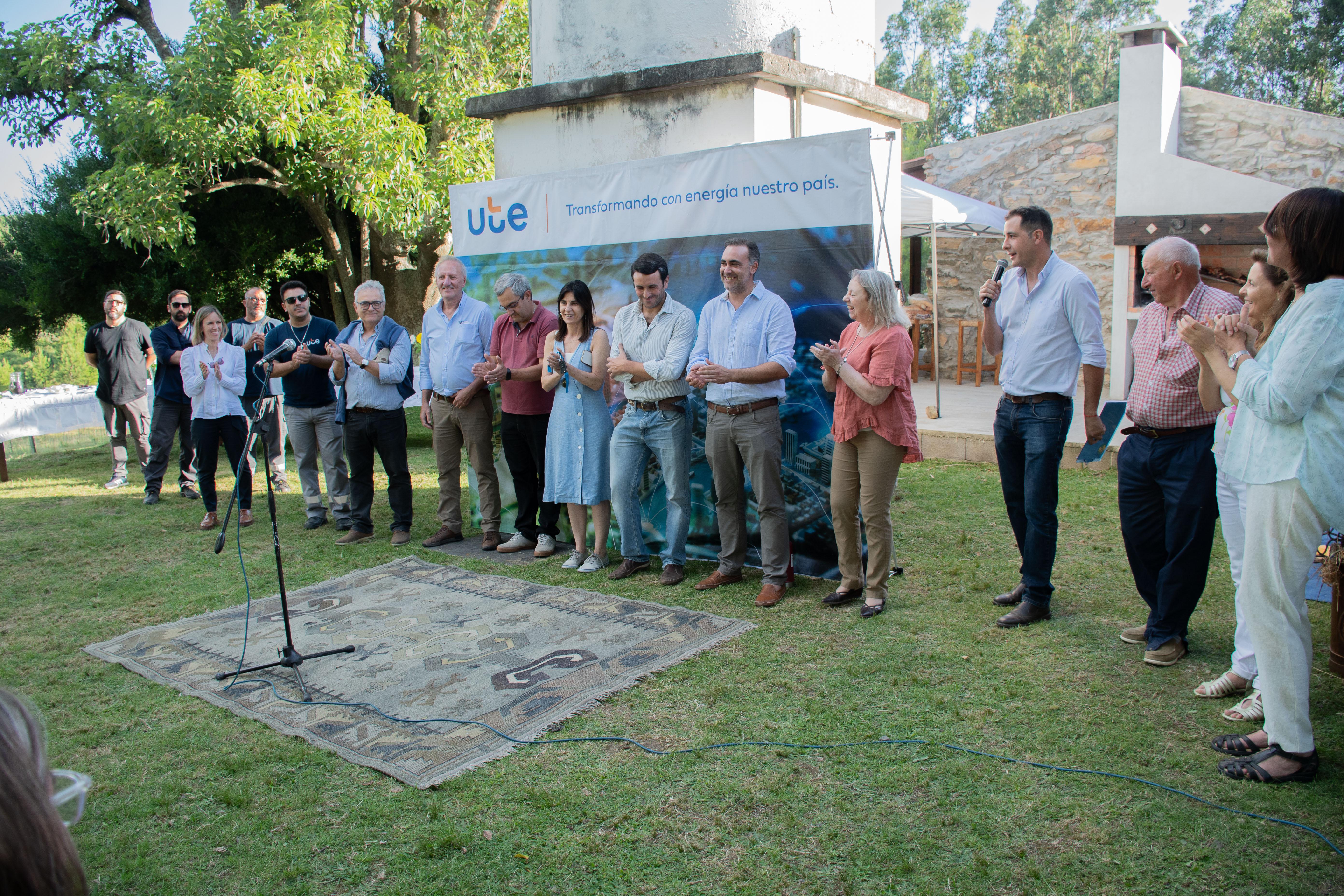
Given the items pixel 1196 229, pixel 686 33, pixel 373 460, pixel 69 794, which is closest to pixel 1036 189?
pixel 1196 229

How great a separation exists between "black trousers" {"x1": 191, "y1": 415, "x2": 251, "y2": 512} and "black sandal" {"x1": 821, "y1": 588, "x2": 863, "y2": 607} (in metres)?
5.10

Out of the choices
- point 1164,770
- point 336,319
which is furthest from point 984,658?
point 336,319

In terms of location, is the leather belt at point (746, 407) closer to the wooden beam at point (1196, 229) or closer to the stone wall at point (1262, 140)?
the wooden beam at point (1196, 229)

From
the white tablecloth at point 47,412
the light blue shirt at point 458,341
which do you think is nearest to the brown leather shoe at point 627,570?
the light blue shirt at point 458,341

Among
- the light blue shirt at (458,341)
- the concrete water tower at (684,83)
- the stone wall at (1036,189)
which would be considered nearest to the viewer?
the concrete water tower at (684,83)

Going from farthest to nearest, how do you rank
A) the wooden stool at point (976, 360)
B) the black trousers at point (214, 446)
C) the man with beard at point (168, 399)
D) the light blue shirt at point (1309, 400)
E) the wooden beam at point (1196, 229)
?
the wooden stool at point (976, 360)
the wooden beam at point (1196, 229)
the man with beard at point (168, 399)
the black trousers at point (214, 446)
the light blue shirt at point (1309, 400)

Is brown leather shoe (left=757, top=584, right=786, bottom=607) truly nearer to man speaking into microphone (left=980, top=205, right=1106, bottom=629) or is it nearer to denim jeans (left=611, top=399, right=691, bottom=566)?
denim jeans (left=611, top=399, right=691, bottom=566)

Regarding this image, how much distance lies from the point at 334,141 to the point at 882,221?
7946mm

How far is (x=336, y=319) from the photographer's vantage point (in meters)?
14.3

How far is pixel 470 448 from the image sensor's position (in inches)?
268

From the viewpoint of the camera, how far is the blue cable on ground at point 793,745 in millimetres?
2838

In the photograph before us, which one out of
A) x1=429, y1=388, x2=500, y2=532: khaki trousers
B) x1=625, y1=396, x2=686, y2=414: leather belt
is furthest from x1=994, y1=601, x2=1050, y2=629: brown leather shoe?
x1=429, y1=388, x2=500, y2=532: khaki trousers

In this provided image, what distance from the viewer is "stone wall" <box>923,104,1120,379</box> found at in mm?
11867

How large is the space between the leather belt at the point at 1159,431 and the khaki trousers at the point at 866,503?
1.08 m
